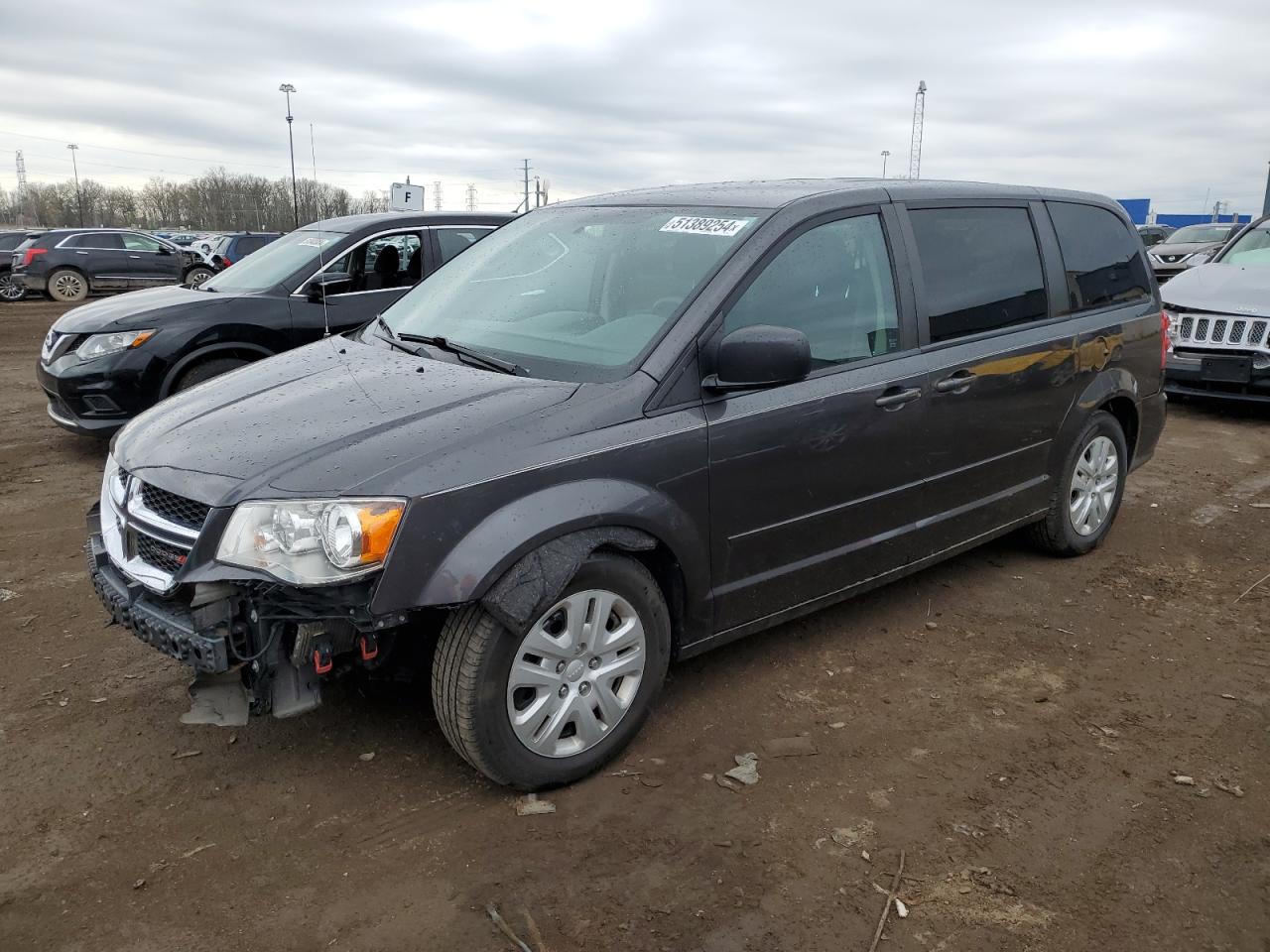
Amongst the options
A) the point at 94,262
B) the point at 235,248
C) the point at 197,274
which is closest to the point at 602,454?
the point at 94,262

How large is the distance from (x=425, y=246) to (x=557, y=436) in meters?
5.18

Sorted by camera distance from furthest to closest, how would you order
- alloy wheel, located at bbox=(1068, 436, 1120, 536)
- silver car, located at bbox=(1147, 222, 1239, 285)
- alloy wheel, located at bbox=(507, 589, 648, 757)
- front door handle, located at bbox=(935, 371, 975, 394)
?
silver car, located at bbox=(1147, 222, 1239, 285) → alloy wheel, located at bbox=(1068, 436, 1120, 536) → front door handle, located at bbox=(935, 371, 975, 394) → alloy wheel, located at bbox=(507, 589, 648, 757)

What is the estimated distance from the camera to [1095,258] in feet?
16.7

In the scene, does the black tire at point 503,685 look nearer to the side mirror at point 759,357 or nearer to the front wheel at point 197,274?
the side mirror at point 759,357

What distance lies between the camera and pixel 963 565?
526 cm

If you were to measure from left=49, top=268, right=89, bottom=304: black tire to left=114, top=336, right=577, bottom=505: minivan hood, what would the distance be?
21256 millimetres

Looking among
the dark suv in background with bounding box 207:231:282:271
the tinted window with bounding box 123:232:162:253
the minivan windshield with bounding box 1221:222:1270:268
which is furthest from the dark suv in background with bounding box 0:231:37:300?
the minivan windshield with bounding box 1221:222:1270:268

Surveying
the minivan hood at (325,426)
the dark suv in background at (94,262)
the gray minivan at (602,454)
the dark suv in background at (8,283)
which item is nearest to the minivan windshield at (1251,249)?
the gray minivan at (602,454)

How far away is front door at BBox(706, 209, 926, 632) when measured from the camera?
3.48 metres

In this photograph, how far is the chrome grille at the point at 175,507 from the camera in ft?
9.54

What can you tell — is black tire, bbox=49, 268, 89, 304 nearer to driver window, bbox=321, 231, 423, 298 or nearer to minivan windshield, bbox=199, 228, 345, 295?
minivan windshield, bbox=199, 228, 345, 295

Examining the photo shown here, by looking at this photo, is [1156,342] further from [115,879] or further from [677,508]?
[115,879]

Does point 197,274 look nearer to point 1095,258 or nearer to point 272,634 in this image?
point 1095,258

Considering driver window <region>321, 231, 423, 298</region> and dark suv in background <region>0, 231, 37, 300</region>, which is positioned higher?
driver window <region>321, 231, 423, 298</region>
